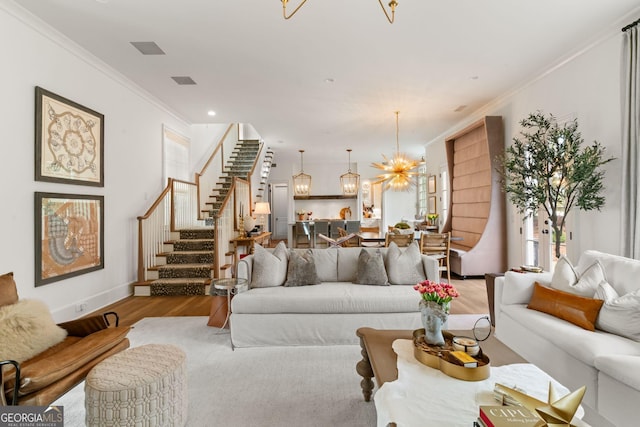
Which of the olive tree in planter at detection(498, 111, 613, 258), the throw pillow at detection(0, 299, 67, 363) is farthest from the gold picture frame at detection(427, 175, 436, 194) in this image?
the throw pillow at detection(0, 299, 67, 363)

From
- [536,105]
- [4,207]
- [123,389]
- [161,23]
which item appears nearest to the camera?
[123,389]

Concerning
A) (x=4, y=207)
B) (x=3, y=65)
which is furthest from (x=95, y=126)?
(x=4, y=207)

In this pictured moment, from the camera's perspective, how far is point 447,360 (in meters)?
1.73

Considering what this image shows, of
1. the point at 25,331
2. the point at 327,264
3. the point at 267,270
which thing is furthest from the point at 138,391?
the point at 327,264

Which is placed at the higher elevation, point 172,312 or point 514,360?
point 514,360

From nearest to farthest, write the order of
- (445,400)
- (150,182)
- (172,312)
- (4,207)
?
(445,400)
(4,207)
(172,312)
(150,182)

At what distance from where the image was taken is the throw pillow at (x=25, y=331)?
1914 mm

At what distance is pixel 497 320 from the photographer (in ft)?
10.4

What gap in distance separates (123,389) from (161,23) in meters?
3.43

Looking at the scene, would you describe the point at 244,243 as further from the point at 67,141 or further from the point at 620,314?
the point at 620,314

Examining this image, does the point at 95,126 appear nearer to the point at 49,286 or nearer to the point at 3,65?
the point at 3,65

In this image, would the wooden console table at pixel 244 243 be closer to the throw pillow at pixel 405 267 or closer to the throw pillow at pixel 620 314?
the throw pillow at pixel 405 267

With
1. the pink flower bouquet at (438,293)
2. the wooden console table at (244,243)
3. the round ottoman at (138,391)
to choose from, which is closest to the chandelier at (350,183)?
the wooden console table at (244,243)

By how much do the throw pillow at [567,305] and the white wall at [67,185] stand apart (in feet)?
15.9
